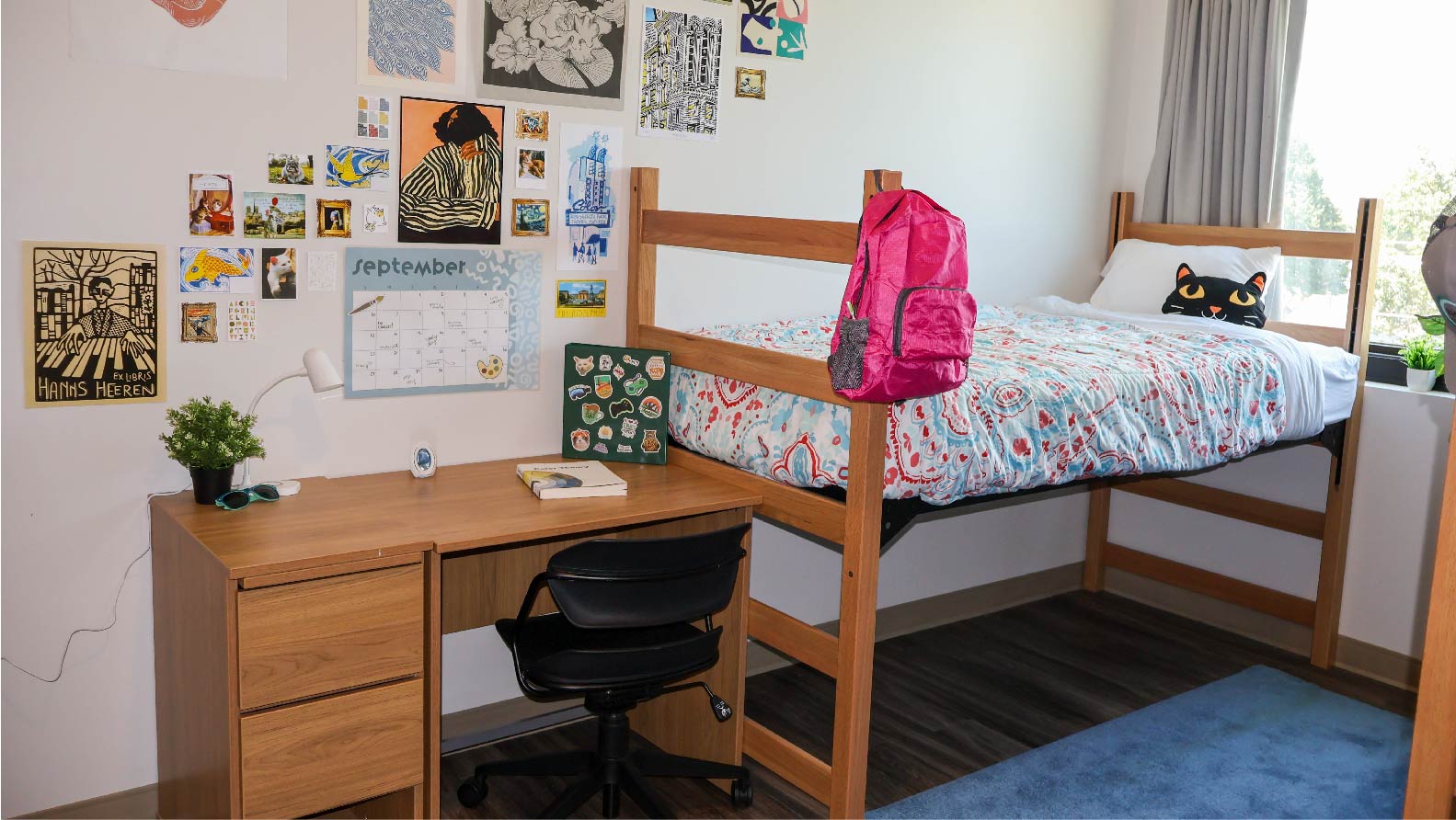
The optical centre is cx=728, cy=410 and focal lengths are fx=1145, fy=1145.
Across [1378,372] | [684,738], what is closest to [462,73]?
[684,738]

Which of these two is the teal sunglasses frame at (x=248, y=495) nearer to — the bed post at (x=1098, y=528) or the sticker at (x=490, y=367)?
the sticker at (x=490, y=367)

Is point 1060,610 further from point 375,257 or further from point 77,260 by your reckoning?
point 77,260

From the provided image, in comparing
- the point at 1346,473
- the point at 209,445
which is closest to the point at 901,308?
the point at 209,445

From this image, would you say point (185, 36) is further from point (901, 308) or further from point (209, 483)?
point (901, 308)

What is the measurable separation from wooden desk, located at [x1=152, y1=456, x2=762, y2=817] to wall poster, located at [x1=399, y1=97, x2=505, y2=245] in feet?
Answer: 1.93

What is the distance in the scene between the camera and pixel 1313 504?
143 inches

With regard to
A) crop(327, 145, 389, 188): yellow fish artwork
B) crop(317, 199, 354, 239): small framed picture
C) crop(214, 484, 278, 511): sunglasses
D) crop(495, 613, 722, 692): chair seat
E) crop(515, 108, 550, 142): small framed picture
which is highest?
crop(515, 108, 550, 142): small framed picture

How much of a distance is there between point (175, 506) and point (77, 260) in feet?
1.61

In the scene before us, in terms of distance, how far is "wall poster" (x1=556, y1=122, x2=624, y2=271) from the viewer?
2.71 m

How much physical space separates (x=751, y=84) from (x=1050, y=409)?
46.7 inches

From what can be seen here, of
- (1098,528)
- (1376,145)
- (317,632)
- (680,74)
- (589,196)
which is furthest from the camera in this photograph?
(1098,528)

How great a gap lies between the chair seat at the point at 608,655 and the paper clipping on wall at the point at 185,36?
1218mm

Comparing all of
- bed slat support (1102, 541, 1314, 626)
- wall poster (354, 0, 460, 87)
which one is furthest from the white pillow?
wall poster (354, 0, 460, 87)

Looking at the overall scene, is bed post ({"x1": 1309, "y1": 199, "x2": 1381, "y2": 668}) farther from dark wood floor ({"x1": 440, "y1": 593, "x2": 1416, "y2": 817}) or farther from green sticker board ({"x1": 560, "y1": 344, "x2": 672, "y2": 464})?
green sticker board ({"x1": 560, "y1": 344, "x2": 672, "y2": 464})
